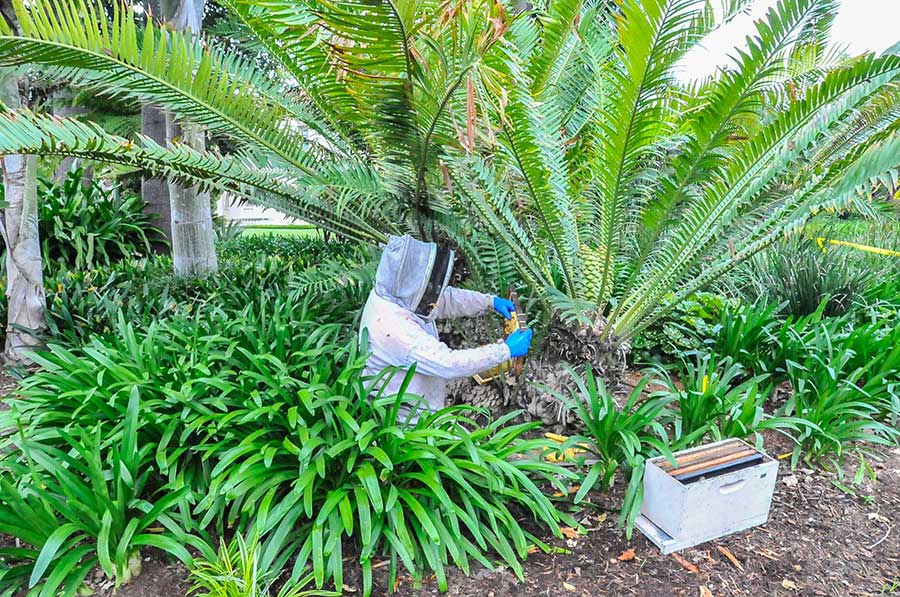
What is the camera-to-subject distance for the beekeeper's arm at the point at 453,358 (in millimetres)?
2393

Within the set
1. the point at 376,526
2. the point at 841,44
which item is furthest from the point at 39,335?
the point at 841,44

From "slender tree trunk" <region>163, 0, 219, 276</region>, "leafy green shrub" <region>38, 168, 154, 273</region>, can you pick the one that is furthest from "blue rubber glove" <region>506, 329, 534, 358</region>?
"leafy green shrub" <region>38, 168, 154, 273</region>

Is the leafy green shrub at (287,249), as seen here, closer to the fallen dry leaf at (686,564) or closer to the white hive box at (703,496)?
the white hive box at (703,496)

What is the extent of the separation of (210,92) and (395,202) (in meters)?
1.05

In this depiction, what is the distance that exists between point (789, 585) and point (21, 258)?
15.9 ft

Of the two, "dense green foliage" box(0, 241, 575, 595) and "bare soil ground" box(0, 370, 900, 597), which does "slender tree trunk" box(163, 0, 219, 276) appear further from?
"bare soil ground" box(0, 370, 900, 597)

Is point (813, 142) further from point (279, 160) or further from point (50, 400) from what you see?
point (50, 400)

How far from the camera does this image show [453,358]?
2.39 meters

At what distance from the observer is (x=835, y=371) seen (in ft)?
9.86

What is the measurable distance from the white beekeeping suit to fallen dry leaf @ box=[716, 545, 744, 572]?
3.76ft

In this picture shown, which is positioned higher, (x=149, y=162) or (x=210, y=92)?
(x=210, y=92)

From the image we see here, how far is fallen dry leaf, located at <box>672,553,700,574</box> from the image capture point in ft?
6.75

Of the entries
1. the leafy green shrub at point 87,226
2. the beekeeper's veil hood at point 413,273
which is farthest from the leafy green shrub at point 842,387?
the leafy green shrub at point 87,226

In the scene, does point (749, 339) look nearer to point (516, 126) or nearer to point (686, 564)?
point (686, 564)
